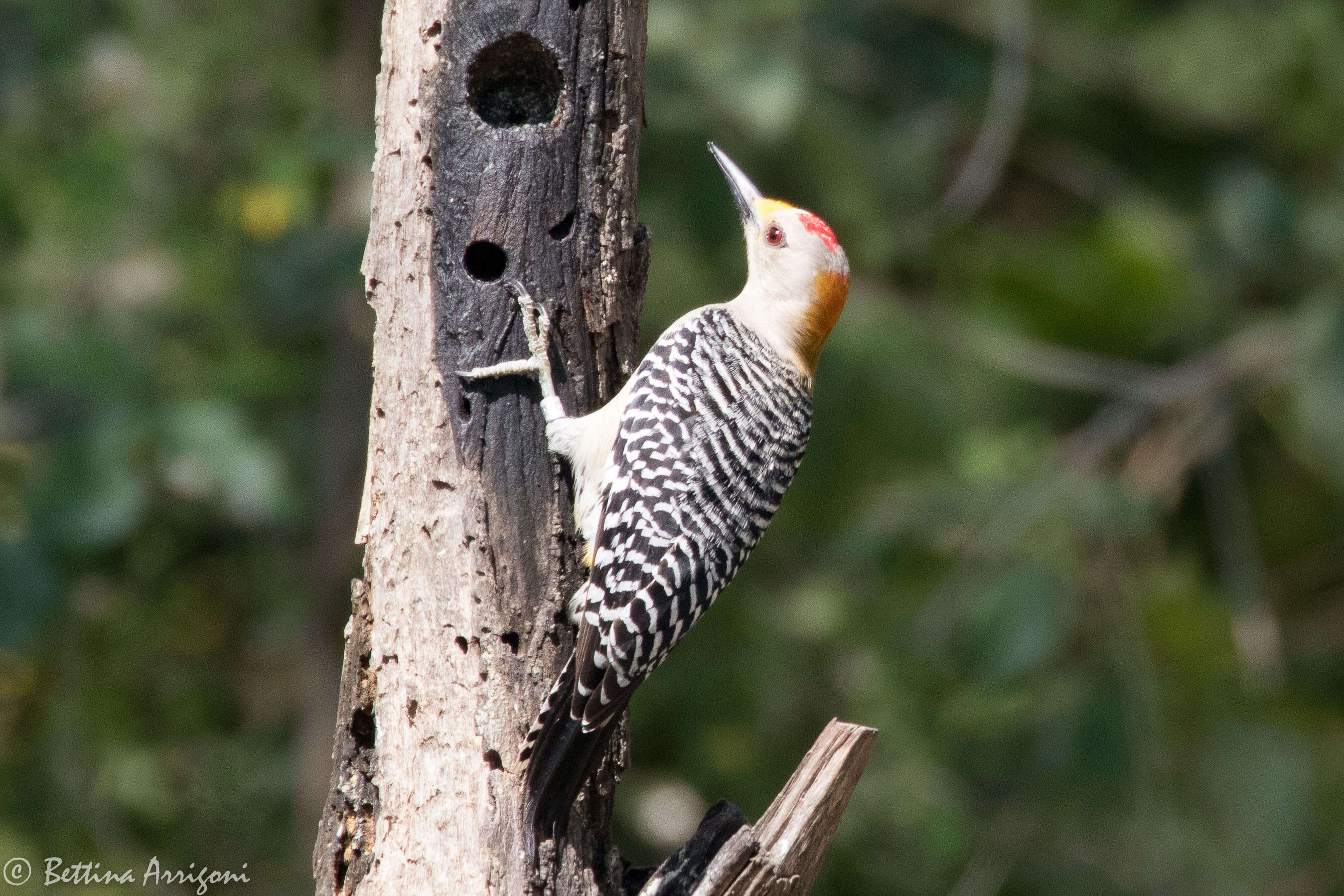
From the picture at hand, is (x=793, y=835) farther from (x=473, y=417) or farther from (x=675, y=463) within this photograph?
(x=473, y=417)

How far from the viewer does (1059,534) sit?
20.4 ft

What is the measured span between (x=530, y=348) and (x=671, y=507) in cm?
54

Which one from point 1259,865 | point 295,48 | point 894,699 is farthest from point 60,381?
point 1259,865

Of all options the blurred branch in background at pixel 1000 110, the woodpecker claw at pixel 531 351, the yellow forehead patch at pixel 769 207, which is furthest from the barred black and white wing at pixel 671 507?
the blurred branch in background at pixel 1000 110

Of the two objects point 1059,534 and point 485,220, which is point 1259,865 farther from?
point 485,220

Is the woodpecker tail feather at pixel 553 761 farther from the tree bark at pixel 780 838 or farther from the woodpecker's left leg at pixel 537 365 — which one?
the woodpecker's left leg at pixel 537 365

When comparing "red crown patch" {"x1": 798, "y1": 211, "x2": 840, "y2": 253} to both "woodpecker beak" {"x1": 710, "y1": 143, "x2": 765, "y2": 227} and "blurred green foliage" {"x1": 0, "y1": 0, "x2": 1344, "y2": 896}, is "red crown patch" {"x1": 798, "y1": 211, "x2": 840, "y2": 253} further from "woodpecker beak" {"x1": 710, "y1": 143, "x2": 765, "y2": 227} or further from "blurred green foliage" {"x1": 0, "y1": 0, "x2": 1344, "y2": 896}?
"blurred green foliage" {"x1": 0, "y1": 0, "x2": 1344, "y2": 896}

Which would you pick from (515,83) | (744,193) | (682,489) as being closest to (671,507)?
(682,489)

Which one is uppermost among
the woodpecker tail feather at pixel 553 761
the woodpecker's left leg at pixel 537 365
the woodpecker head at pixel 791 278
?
the woodpecker head at pixel 791 278

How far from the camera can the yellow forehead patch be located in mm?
4031

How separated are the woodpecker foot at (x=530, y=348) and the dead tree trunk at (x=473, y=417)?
0.09 feet

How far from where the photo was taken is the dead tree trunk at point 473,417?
2971 millimetres

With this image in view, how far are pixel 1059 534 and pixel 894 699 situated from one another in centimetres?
114

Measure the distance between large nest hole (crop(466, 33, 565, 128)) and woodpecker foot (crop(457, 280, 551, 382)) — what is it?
0.45 metres
